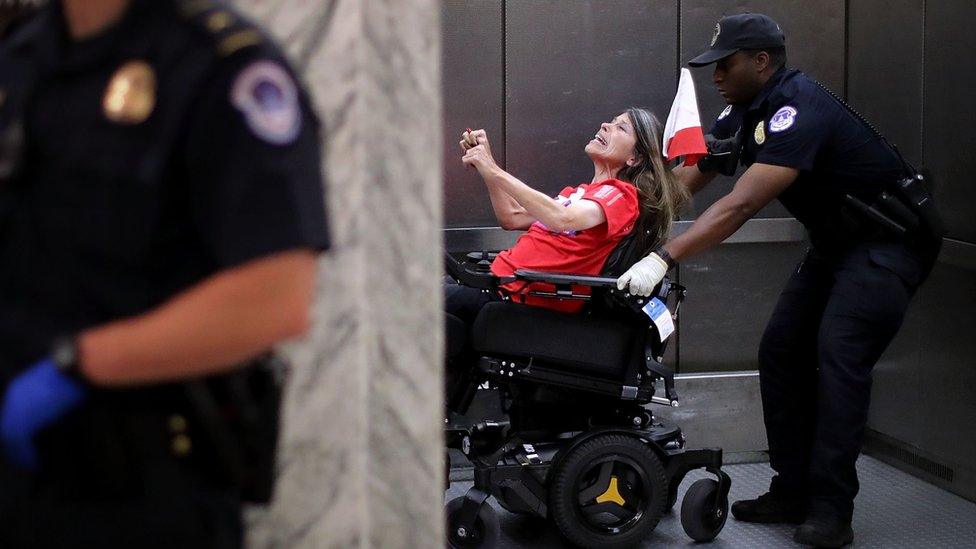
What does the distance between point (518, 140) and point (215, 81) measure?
388cm

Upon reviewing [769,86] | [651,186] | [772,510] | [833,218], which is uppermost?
[769,86]

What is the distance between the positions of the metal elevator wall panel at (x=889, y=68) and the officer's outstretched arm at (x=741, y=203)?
1182mm

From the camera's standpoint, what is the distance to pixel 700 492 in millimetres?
4188

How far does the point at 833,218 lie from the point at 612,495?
1.18m

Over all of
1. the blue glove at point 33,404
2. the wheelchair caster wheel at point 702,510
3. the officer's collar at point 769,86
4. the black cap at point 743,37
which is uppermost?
the black cap at point 743,37

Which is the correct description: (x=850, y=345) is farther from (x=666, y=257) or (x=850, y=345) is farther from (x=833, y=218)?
(x=666, y=257)

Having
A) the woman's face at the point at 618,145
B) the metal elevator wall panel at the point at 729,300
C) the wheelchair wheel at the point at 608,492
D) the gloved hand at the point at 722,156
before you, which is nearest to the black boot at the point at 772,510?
the wheelchair wheel at the point at 608,492

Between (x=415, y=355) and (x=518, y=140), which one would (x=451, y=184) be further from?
(x=415, y=355)

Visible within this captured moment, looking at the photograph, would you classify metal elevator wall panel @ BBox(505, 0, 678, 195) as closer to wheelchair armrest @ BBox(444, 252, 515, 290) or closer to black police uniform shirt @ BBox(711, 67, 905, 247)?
black police uniform shirt @ BBox(711, 67, 905, 247)

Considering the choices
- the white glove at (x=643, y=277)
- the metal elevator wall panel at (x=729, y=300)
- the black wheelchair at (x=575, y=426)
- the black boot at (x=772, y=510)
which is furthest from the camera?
the metal elevator wall panel at (x=729, y=300)

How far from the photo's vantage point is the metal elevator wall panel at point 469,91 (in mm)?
5016

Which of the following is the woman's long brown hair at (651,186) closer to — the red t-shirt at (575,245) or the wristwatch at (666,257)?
the red t-shirt at (575,245)

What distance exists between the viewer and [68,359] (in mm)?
1239

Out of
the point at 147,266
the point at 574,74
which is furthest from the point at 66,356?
the point at 574,74
